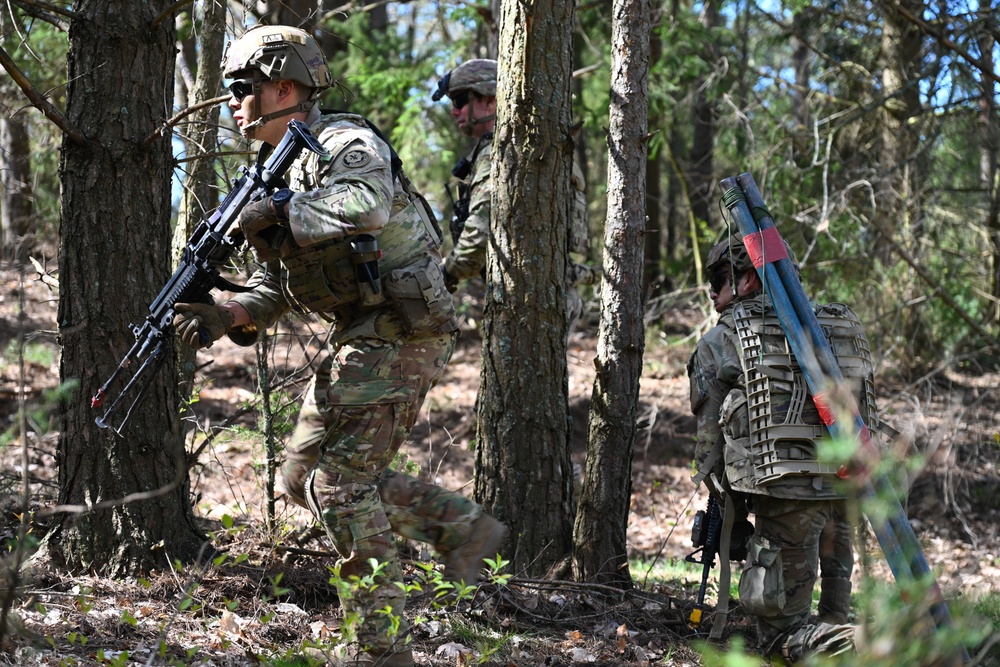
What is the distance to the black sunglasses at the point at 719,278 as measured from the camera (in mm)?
4621

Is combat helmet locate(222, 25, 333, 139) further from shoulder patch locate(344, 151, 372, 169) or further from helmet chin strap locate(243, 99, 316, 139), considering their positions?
shoulder patch locate(344, 151, 372, 169)

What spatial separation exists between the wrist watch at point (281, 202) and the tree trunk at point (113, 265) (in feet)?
3.13

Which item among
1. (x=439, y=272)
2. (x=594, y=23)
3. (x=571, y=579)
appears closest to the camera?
(x=439, y=272)

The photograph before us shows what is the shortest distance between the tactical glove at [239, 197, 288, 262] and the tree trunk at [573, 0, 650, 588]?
207 centimetres

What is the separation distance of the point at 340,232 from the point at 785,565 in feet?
8.07

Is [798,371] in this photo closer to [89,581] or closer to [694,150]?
[89,581]

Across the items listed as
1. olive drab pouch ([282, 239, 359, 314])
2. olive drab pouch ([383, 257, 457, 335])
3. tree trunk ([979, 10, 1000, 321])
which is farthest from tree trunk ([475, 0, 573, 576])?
tree trunk ([979, 10, 1000, 321])

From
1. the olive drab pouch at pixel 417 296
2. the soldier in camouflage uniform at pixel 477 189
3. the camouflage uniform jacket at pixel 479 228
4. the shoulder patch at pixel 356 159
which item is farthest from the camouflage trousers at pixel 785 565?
the shoulder patch at pixel 356 159

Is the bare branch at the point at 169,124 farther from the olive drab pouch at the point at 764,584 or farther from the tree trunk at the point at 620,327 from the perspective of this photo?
the olive drab pouch at the point at 764,584

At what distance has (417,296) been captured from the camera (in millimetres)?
3756

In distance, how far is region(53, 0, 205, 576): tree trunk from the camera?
408 cm

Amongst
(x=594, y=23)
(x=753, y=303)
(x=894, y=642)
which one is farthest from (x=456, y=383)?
(x=894, y=642)

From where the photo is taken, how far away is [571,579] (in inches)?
200

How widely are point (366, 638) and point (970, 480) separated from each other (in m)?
9.05
